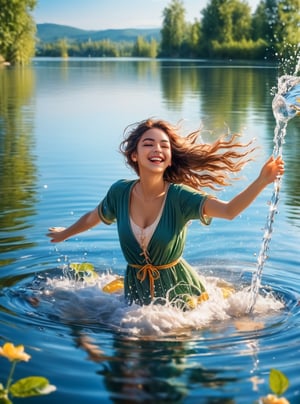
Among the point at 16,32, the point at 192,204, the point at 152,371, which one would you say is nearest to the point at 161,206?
the point at 192,204

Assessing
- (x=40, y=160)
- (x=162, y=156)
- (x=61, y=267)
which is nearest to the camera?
(x=162, y=156)

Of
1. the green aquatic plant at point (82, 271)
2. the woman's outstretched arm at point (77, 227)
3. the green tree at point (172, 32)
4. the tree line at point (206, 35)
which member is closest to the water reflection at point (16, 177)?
the green aquatic plant at point (82, 271)

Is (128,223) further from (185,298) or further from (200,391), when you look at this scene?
(200,391)

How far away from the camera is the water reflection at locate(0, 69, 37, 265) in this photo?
23.3 feet

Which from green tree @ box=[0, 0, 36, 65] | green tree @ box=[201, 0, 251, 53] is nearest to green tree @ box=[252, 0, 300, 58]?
green tree @ box=[201, 0, 251, 53]

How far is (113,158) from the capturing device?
39.0 ft

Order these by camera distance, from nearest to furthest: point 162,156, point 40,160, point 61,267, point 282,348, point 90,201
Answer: point 282,348, point 162,156, point 61,267, point 90,201, point 40,160

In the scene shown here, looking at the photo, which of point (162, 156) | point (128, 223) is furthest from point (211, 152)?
point (128, 223)

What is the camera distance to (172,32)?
117 m

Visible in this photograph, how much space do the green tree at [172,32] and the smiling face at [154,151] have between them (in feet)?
356

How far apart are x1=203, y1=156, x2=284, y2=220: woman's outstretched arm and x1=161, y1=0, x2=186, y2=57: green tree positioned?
10877 cm

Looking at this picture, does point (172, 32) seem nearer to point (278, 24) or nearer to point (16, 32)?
point (278, 24)

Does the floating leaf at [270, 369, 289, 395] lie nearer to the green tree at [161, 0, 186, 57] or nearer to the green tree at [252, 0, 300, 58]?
the green tree at [252, 0, 300, 58]

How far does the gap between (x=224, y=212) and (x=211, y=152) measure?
1.94 feet
